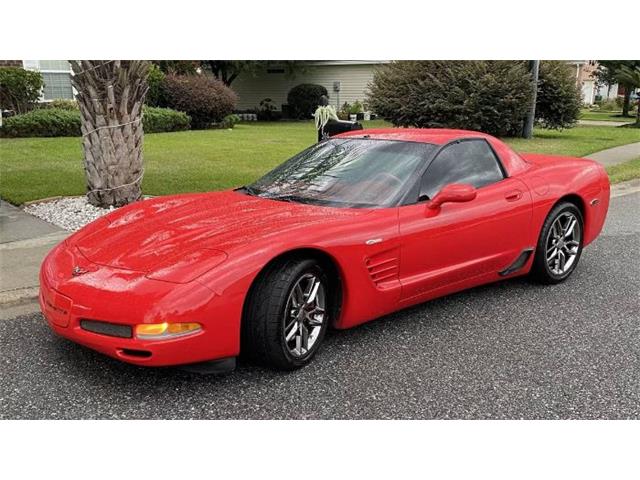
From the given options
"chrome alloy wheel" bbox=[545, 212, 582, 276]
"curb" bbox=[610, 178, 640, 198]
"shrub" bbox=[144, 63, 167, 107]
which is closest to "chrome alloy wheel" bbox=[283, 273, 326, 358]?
"chrome alloy wheel" bbox=[545, 212, 582, 276]

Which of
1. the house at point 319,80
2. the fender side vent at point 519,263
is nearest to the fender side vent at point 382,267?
the fender side vent at point 519,263

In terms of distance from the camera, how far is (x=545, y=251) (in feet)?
16.9

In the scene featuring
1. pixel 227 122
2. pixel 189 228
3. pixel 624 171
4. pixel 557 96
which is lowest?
pixel 624 171

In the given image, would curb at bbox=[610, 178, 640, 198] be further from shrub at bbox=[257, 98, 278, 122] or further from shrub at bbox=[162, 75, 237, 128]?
shrub at bbox=[257, 98, 278, 122]

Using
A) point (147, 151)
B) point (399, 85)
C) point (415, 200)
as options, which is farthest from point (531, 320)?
point (399, 85)

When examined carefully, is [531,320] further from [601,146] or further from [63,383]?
[601,146]

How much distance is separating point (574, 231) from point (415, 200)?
1953 millimetres

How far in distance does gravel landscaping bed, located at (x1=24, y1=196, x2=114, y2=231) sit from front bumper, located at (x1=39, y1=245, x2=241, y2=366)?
3.80m

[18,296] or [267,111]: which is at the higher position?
[267,111]

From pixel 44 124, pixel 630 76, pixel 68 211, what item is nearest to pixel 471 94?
pixel 44 124

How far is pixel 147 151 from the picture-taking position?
45.9 feet

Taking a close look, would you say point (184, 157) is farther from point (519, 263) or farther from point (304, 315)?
point (304, 315)

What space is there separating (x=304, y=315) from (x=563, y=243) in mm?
2831

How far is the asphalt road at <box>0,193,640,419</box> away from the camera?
10.5ft
